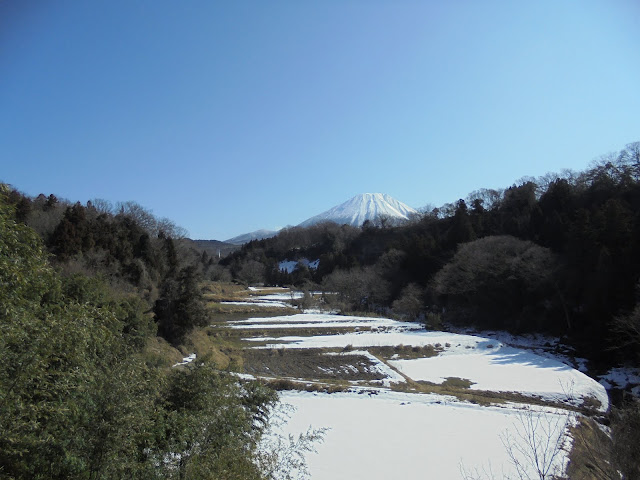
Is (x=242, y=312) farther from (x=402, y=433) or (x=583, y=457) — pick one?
(x=583, y=457)

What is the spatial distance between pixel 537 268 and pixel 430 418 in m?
23.9

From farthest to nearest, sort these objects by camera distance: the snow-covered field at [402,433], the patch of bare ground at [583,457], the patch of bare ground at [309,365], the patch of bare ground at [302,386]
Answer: the patch of bare ground at [309,365]
the patch of bare ground at [302,386]
the snow-covered field at [402,433]
the patch of bare ground at [583,457]

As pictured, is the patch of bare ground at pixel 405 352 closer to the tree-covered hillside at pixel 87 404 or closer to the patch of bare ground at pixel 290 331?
the patch of bare ground at pixel 290 331

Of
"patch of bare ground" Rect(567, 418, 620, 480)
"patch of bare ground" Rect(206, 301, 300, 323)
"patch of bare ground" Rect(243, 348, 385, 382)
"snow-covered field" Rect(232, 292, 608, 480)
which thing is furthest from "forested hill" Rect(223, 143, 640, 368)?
"patch of bare ground" Rect(243, 348, 385, 382)

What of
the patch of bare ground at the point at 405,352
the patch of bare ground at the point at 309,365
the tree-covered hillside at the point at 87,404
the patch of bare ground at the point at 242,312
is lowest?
the patch of bare ground at the point at 405,352

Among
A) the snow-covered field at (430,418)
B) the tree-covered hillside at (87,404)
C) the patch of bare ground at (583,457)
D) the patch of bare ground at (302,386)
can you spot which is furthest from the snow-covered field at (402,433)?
the tree-covered hillside at (87,404)

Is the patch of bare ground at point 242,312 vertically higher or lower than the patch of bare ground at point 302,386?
higher

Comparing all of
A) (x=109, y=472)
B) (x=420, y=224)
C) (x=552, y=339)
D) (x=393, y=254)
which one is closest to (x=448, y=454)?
(x=109, y=472)

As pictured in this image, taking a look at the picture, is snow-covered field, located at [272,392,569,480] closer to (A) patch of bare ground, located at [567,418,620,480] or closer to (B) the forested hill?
(A) patch of bare ground, located at [567,418,620,480]

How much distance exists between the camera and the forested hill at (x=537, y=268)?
25.0m

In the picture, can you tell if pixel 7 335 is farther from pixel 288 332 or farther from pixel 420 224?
pixel 420 224

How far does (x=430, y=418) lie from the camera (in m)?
11.5

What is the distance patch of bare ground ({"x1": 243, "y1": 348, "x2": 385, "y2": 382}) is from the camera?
16484mm

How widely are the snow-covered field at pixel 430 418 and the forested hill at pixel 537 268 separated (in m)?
4.69
